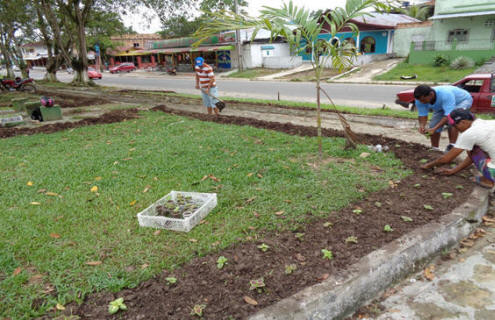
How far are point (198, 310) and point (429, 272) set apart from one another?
2091 mm

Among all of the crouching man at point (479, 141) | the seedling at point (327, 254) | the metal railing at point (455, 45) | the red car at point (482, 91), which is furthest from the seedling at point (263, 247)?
the metal railing at point (455, 45)

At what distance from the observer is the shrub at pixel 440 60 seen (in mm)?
22234

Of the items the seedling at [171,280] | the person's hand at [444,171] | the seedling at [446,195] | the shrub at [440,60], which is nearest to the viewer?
the seedling at [171,280]

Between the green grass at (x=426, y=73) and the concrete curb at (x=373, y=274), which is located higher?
the green grass at (x=426, y=73)

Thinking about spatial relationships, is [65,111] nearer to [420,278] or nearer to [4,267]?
[4,267]

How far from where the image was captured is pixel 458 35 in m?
24.5

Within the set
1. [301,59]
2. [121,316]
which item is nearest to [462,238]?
[121,316]

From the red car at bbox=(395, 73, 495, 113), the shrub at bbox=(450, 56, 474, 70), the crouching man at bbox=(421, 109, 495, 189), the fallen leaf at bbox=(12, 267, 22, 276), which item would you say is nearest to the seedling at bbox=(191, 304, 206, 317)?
the fallen leaf at bbox=(12, 267, 22, 276)

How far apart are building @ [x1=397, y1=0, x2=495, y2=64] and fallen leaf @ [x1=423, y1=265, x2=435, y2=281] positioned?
23.0 meters

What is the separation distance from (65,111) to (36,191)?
8.87 meters

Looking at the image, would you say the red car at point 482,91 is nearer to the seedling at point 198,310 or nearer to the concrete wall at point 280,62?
the seedling at point 198,310

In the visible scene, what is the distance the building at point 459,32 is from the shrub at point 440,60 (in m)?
0.44

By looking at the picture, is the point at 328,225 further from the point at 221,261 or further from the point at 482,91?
the point at 482,91

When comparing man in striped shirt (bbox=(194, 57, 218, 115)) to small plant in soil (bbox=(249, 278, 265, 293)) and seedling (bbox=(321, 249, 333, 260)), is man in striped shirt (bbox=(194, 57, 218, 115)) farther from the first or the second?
small plant in soil (bbox=(249, 278, 265, 293))
